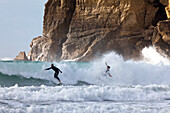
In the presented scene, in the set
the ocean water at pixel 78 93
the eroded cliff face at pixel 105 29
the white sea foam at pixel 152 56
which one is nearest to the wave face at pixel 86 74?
the ocean water at pixel 78 93

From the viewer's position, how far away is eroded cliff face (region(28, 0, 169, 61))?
142ft

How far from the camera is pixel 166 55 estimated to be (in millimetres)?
40219

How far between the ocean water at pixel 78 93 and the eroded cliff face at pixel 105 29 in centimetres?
2623

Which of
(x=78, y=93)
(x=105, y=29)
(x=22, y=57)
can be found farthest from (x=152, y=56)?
(x=78, y=93)

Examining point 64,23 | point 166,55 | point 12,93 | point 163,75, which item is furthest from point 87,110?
point 64,23

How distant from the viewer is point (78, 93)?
381 inches

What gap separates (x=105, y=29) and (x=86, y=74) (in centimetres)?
2898

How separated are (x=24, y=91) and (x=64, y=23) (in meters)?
40.4

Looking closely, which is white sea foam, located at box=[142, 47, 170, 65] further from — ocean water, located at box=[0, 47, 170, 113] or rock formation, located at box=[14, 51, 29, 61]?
rock formation, located at box=[14, 51, 29, 61]

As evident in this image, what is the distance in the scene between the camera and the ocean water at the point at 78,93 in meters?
7.73

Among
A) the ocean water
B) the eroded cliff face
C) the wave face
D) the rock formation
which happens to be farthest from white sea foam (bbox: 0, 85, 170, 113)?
the rock formation

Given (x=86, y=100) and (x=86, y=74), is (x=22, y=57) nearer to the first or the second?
(x=86, y=74)

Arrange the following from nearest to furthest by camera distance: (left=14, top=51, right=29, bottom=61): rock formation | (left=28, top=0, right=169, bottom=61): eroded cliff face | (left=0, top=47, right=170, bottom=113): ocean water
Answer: (left=0, top=47, right=170, bottom=113): ocean water
(left=28, top=0, right=169, bottom=61): eroded cliff face
(left=14, top=51, right=29, bottom=61): rock formation

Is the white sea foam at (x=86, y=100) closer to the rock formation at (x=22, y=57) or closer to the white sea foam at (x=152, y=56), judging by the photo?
the white sea foam at (x=152, y=56)
